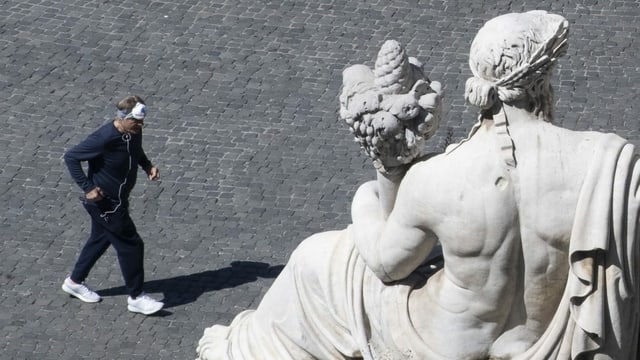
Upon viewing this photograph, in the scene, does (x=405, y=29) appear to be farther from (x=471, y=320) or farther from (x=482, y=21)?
(x=471, y=320)

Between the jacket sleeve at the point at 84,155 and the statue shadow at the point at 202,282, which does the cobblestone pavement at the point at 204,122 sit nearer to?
the statue shadow at the point at 202,282

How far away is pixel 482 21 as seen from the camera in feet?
45.1

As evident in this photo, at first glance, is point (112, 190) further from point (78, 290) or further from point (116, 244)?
point (78, 290)

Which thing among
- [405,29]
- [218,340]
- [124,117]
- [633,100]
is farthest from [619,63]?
[218,340]

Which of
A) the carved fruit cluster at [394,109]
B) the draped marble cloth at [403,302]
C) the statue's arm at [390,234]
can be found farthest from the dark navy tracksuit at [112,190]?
the carved fruit cluster at [394,109]

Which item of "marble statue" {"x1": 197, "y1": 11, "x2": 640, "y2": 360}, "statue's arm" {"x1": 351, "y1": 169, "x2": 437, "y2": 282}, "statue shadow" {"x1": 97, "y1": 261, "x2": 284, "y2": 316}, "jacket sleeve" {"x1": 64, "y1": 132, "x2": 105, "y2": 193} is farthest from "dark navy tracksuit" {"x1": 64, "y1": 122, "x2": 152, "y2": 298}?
"statue's arm" {"x1": 351, "y1": 169, "x2": 437, "y2": 282}

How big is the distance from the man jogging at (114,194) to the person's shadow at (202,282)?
0.17 meters

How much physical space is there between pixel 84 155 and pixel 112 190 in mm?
277

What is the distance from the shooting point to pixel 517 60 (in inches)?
251

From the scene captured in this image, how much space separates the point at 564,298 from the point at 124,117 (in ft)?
14.3

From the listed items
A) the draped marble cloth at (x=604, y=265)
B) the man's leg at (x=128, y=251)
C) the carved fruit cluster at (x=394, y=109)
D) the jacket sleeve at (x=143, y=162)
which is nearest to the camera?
the draped marble cloth at (x=604, y=265)

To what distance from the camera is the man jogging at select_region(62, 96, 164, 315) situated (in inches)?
408

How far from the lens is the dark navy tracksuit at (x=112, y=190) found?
34.0 ft

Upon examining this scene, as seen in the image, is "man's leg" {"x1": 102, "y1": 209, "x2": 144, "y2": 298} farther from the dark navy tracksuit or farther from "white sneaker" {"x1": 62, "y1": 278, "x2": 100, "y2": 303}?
"white sneaker" {"x1": 62, "y1": 278, "x2": 100, "y2": 303}
